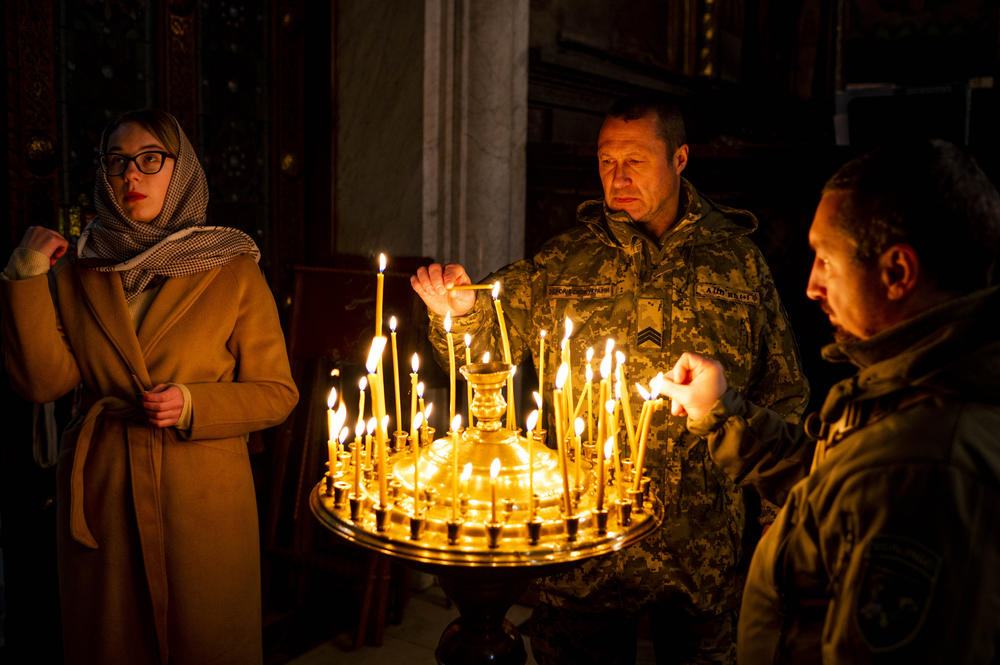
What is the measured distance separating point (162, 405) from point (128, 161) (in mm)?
647

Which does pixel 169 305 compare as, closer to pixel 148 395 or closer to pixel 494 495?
pixel 148 395

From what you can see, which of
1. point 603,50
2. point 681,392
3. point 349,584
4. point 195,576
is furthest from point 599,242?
point 603,50

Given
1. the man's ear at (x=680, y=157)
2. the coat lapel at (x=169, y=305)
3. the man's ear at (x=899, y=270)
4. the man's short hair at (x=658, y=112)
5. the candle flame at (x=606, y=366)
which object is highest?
the man's short hair at (x=658, y=112)

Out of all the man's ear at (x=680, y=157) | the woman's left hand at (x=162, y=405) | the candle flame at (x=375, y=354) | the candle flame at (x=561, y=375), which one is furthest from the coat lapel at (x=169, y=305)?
the man's ear at (x=680, y=157)

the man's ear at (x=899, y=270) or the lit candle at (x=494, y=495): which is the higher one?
the man's ear at (x=899, y=270)

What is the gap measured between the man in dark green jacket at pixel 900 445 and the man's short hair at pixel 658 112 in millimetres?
1047

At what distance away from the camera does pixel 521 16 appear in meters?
3.85

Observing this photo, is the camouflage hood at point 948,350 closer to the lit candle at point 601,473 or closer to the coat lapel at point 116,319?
the lit candle at point 601,473

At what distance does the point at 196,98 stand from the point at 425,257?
110cm

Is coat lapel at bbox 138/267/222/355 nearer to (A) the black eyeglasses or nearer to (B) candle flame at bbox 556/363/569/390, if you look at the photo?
(A) the black eyeglasses

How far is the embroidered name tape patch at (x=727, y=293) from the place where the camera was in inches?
92.0

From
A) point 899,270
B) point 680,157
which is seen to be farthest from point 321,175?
point 899,270

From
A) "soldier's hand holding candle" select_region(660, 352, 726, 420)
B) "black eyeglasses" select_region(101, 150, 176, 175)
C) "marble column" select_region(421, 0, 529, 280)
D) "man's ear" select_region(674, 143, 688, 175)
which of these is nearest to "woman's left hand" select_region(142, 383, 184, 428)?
"black eyeglasses" select_region(101, 150, 176, 175)

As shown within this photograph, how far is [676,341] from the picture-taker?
92.0 inches
